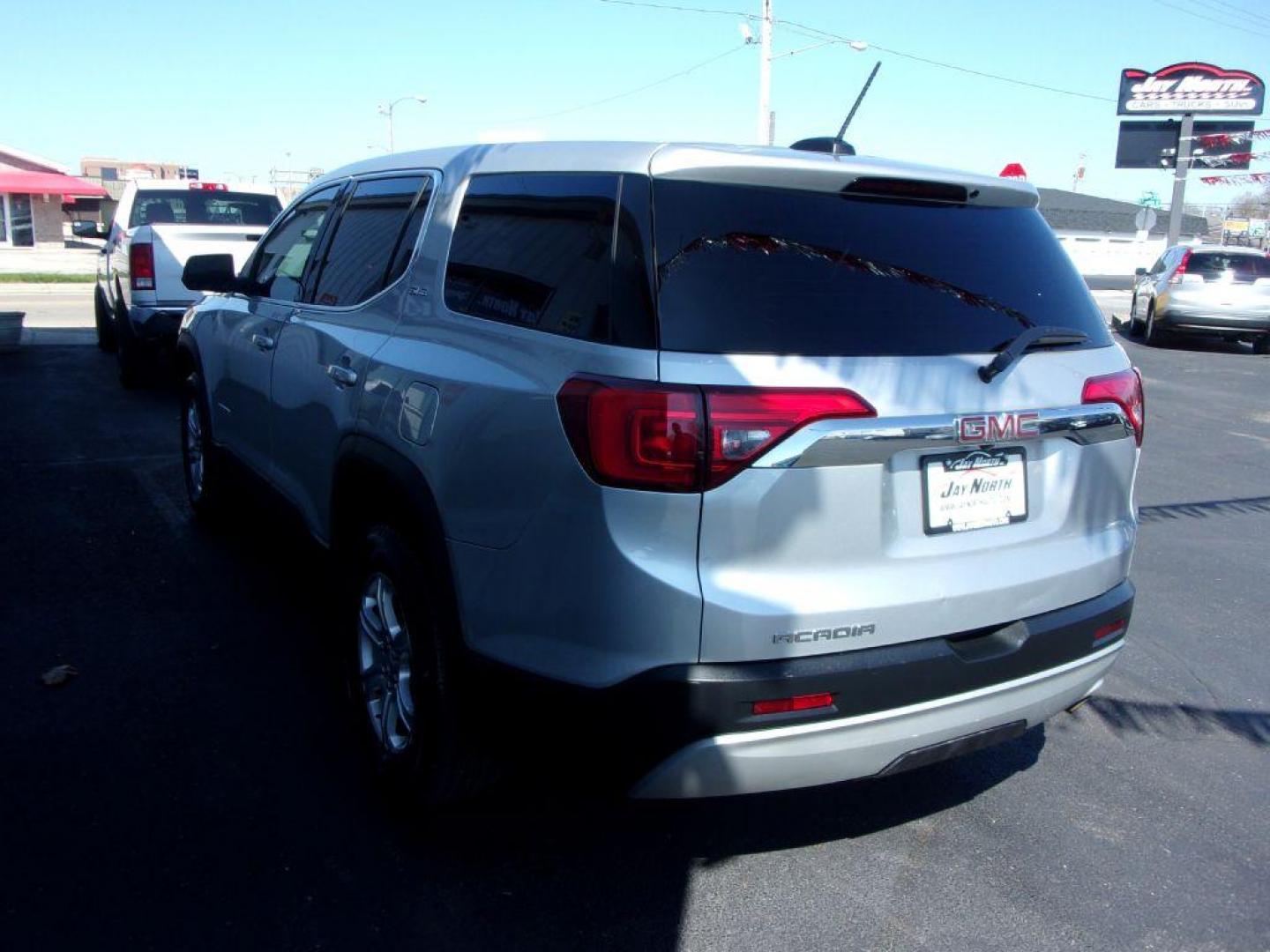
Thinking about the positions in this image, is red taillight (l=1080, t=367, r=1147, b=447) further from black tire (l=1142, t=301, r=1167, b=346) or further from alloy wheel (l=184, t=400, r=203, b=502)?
black tire (l=1142, t=301, r=1167, b=346)

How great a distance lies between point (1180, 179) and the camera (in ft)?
125

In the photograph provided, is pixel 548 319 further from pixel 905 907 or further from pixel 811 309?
pixel 905 907

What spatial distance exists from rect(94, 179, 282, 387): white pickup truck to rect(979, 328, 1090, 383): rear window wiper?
674 cm

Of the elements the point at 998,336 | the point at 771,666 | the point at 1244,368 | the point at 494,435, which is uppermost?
the point at 998,336

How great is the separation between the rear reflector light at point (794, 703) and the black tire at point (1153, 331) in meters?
18.0

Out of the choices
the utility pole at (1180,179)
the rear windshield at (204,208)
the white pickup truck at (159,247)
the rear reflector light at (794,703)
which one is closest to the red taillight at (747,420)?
the rear reflector light at (794,703)

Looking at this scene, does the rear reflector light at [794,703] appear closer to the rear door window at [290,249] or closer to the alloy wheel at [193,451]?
the rear door window at [290,249]

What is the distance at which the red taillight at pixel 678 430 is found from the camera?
7.91 ft

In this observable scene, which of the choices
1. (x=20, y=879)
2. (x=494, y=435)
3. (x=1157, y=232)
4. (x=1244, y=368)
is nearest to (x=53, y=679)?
(x=20, y=879)

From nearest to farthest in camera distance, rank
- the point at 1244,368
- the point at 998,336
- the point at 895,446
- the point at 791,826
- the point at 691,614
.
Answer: the point at 691,614 → the point at 895,446 → the point at 998,336 → the point at 791,826 → the point at 1244,368

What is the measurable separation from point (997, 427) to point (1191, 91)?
4570cm

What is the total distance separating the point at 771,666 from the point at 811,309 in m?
0.84

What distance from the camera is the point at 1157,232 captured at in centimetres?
6250

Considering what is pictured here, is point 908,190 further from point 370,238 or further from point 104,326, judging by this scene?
point 104,326
